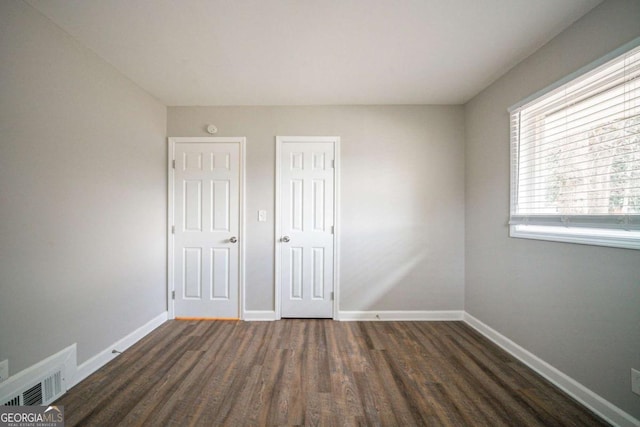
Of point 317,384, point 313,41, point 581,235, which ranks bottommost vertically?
point 317,384

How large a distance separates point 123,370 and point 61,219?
1.24 metres

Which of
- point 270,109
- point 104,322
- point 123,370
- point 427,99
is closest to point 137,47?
point 270,109

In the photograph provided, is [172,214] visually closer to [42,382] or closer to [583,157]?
[42,382]

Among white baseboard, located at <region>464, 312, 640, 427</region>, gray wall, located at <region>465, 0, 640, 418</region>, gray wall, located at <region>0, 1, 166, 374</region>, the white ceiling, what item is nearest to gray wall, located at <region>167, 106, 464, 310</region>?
gray wall, located at <region>465, 0, 640, 418</region>

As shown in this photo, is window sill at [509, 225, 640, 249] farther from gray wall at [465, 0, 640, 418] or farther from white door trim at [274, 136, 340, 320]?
white door trim at [274, 136, 340, 320]

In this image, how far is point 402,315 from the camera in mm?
2775

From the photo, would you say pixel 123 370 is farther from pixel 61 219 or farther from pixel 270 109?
pixel 270 109

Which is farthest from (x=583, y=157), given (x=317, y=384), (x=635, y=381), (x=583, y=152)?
(x=317, y=384)

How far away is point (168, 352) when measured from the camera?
2.11 m

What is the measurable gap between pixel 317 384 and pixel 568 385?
1.71 m

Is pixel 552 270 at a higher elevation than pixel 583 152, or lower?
lower

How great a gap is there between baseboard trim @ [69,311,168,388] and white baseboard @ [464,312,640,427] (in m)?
3.43

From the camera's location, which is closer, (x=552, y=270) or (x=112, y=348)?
(x=552, y=270)

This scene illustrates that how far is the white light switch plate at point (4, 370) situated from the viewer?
131cm
